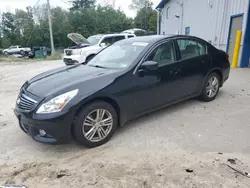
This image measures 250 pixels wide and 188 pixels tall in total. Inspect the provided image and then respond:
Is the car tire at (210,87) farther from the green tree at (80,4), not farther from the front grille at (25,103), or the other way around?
the green tree at (80,4)

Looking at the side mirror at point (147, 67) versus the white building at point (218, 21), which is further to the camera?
the white building at point (218, 21)

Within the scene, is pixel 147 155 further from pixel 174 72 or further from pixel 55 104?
pixel 174 72

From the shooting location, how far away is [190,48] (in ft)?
13.9

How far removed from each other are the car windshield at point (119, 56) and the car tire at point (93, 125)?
809 mm

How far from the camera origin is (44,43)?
112ft

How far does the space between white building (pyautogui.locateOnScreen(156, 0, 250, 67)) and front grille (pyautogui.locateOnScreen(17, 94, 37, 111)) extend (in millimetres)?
8621

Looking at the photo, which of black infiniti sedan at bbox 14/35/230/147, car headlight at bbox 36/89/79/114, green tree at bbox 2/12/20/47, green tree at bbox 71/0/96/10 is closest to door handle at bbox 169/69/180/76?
black infiniti sedan at bbox 14/35/230/147

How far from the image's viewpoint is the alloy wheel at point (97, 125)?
9.52ft

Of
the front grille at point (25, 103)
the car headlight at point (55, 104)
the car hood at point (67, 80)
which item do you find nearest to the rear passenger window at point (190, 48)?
the car hood at point (67, 80)

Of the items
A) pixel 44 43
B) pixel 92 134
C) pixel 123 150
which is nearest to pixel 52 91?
pixel 92 134

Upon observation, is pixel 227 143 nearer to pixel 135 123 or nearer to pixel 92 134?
pixel 135 123

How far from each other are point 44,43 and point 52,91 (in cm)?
3474

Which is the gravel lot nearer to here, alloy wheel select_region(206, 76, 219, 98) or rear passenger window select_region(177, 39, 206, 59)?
alloy wheel select_region(206, 76, 219, 98)

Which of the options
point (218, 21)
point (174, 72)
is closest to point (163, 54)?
point (174, 72)
